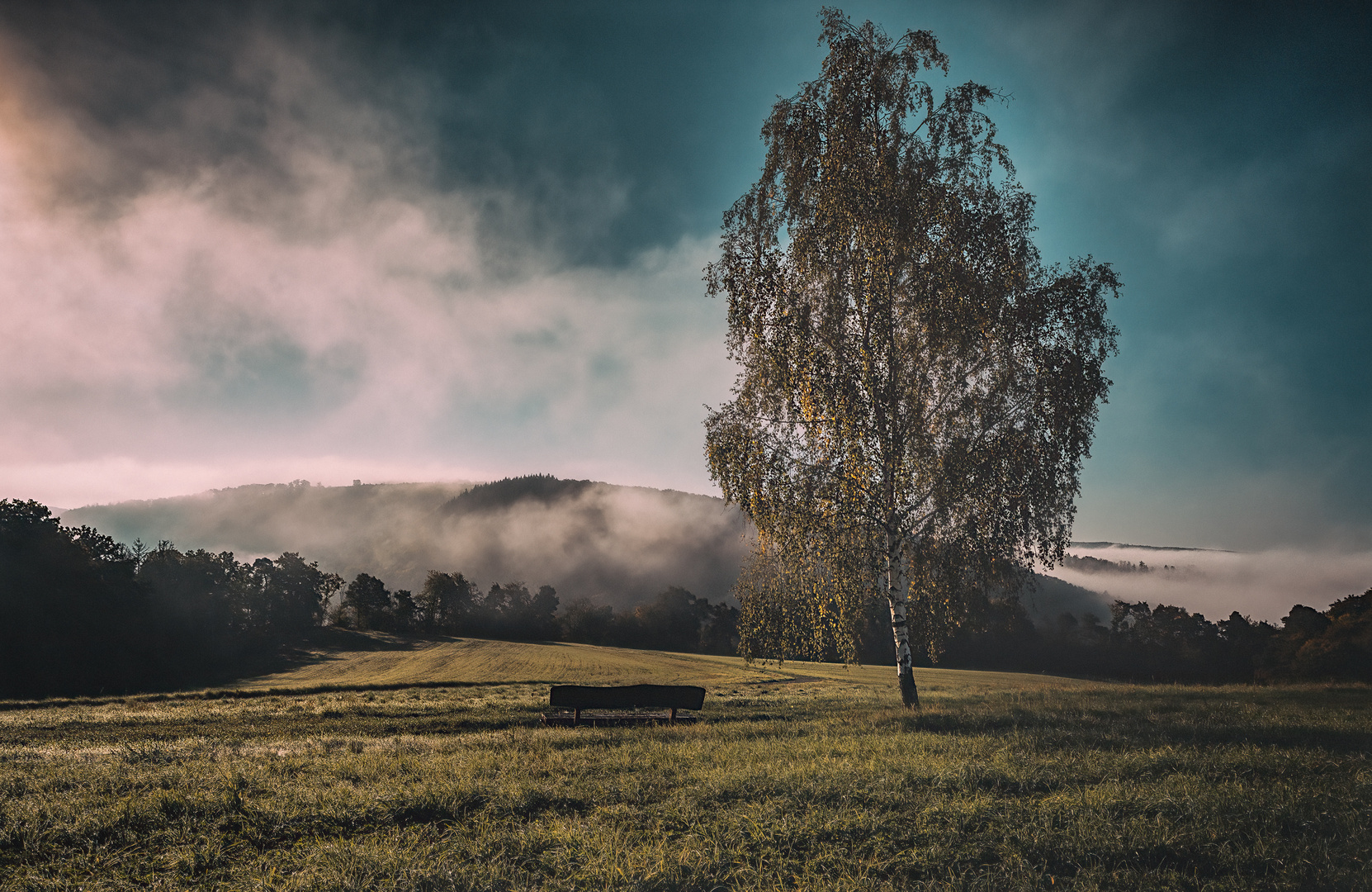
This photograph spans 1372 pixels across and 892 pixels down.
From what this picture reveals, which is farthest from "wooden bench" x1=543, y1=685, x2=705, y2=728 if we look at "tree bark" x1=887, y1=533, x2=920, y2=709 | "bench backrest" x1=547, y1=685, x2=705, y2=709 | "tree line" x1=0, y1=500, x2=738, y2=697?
"tree bark" x1=887, y1=533, x2=920, y2=709

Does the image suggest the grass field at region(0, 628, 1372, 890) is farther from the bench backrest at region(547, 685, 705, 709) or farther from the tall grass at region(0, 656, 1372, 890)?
the bench backrest at region(547, 685, 705, 709)

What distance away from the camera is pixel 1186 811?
5824 millimetres

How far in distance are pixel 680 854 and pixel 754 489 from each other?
415 inches

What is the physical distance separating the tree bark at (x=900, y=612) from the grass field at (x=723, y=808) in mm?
2374

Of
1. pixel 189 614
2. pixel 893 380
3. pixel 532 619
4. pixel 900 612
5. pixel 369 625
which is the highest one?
pixel 893 380

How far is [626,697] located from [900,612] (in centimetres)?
703

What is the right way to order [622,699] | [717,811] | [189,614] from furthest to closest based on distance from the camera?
[189,614] → [622,699] → [717,811]

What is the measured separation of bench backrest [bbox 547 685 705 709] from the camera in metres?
14.1

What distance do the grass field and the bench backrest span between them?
5.25 feet

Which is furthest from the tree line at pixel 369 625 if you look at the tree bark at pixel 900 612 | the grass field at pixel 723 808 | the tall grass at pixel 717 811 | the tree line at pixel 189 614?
the tall grass at pixel 717 811

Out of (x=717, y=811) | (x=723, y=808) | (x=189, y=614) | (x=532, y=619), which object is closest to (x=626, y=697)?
(x=723, y=808)

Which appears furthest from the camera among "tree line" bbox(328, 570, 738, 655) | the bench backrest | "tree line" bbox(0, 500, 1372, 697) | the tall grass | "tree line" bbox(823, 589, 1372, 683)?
"tree line" bbox(328, 570, 738, 655)

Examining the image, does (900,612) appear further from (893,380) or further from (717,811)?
(717,811)

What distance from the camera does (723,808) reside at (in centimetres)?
629
